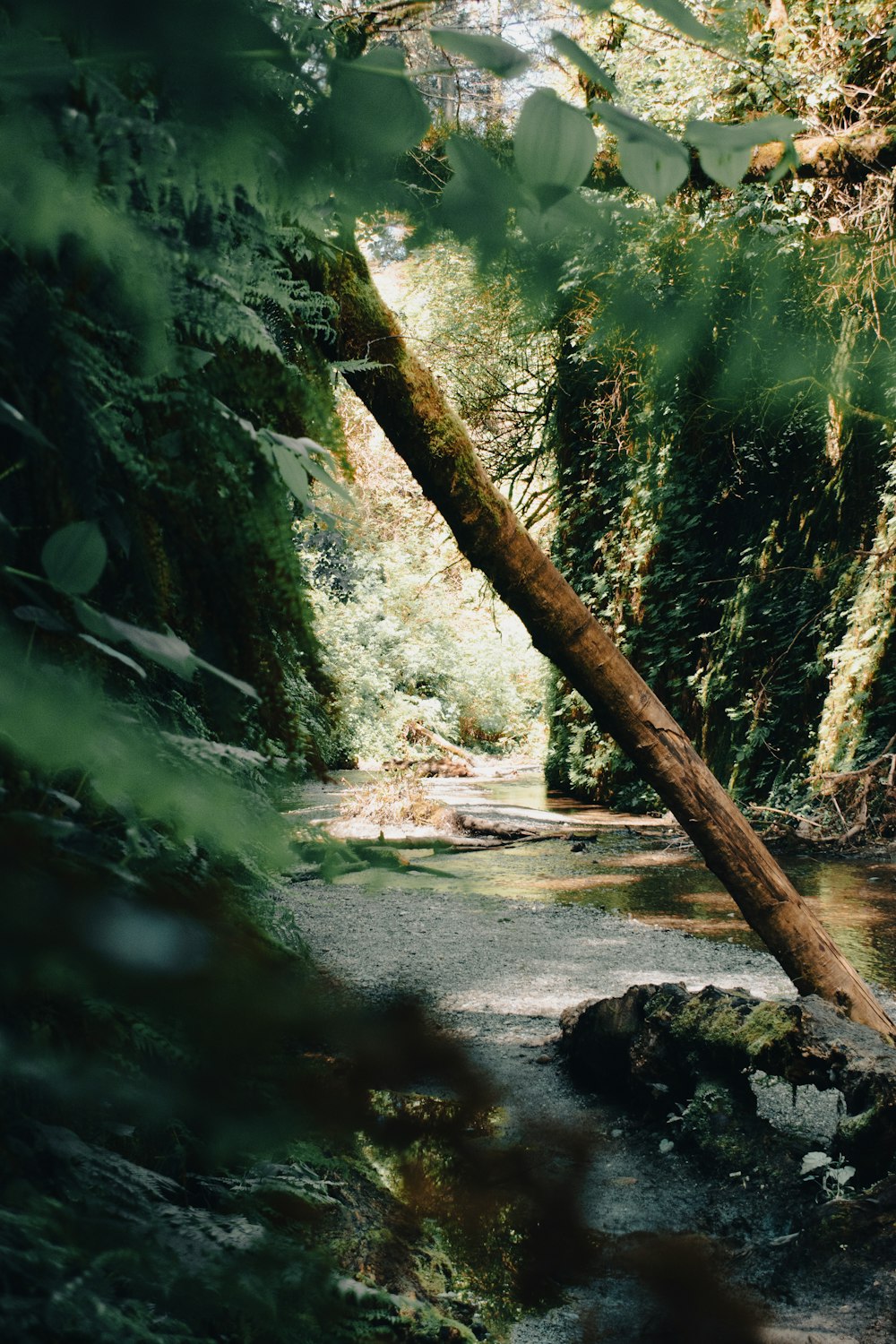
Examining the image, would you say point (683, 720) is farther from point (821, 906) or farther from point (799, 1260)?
point (799, 1260)

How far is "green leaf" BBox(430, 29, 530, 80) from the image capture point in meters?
0.51

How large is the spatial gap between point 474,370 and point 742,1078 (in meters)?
11.2

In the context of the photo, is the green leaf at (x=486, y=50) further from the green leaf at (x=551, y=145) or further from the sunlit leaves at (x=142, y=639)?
the sunlit leaves at (x=142, y=639)

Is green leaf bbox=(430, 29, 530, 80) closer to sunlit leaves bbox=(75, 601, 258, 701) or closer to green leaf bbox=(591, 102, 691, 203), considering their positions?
green leaf bbox=(591, 102, 691, 203)

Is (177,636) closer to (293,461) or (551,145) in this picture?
(293,461)

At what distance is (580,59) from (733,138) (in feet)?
0.32

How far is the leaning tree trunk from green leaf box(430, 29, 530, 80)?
1618 millimetres

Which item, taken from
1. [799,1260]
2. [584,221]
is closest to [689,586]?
[799,1260]

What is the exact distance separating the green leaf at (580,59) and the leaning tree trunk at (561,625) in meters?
1.63

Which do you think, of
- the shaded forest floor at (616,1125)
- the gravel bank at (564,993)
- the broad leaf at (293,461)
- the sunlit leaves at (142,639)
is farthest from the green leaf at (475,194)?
the gravel bank at (564,993)

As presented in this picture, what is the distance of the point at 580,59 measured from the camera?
0.52 m

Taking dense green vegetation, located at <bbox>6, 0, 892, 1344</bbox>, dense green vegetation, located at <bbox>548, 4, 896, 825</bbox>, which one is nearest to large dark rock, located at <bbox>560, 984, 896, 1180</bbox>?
dense green vegetation, located at <bbox>6, 0, 892, 1344</bbox>

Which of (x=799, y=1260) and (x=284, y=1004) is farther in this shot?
(x=799, y=1260)

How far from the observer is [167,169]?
690 mm
